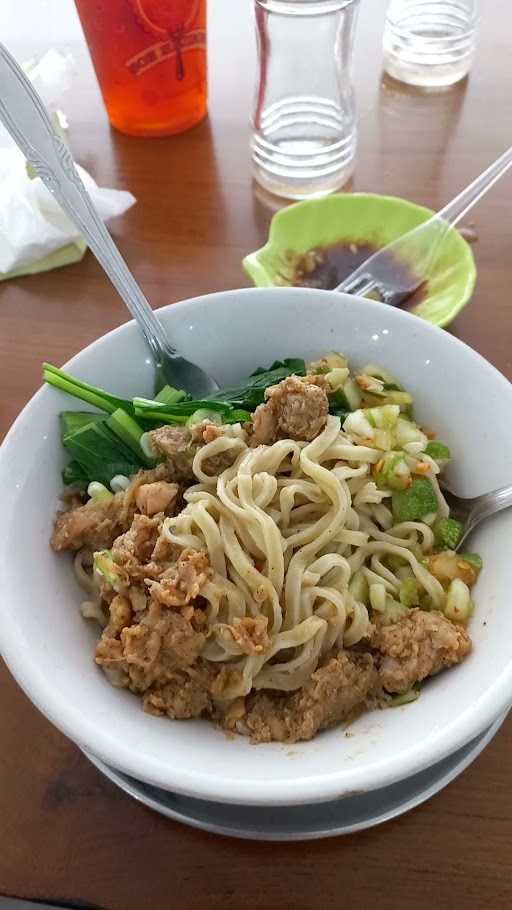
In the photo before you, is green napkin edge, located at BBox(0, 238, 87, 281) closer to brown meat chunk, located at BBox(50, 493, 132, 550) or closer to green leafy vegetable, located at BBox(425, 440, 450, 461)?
brown meat chunk, located at BBox(50, 493, 132, 550)

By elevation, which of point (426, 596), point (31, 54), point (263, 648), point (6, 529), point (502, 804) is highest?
point (31, 54)

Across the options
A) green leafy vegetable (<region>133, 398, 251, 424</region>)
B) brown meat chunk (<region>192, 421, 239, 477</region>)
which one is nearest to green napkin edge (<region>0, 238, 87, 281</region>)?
green leafy vegetable (<region>133, 398, 251, 424</region>)

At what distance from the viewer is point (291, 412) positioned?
4.42 ft

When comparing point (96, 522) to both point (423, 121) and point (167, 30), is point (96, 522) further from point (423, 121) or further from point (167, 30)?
point (423, 121)

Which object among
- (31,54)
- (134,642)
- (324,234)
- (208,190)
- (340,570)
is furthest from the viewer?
(31,54)

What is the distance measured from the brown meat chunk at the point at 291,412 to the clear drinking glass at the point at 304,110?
1099 mm

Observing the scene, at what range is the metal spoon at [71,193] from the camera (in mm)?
1426

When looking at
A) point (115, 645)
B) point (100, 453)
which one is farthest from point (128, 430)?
point (115, 645)

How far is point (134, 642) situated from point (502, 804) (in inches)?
25.8

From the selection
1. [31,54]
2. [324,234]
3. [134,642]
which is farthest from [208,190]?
[134,642]

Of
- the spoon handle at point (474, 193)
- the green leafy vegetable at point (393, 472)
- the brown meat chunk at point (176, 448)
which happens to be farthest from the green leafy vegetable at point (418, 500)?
the spoon handle at point (474, 193)

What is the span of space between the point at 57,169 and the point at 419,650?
1.16 meters

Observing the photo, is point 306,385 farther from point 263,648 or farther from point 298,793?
point 298,793

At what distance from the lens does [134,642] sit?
1129 mm
